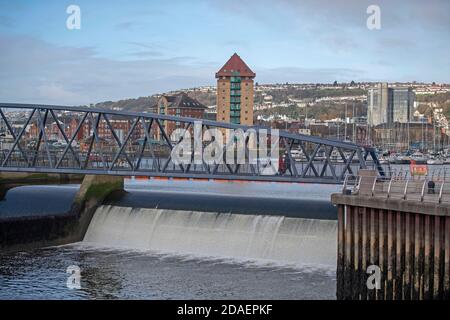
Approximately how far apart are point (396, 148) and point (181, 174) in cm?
13362

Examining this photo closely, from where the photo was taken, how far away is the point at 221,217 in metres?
49.9

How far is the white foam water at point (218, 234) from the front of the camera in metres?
44.8

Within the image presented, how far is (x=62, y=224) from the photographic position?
175 ft

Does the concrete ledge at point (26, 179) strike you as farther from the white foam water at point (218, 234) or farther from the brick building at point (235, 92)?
the brick building at point (235, 92)

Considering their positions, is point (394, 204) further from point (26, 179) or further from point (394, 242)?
point (26, 179)

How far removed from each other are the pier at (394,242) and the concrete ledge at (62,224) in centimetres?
2464

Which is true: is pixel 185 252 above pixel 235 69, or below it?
below

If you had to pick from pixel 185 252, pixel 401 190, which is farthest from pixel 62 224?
pixel 401 190

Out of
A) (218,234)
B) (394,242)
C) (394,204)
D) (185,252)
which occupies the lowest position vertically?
(185,252)

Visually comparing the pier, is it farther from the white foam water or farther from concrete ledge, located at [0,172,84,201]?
concrete ledge, located at [0,172,84,201]

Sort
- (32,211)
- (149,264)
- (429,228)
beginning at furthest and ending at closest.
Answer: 1. (32,211)
2. (149,264)
3. (429,228)

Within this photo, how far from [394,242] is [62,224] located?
95.2 feet
